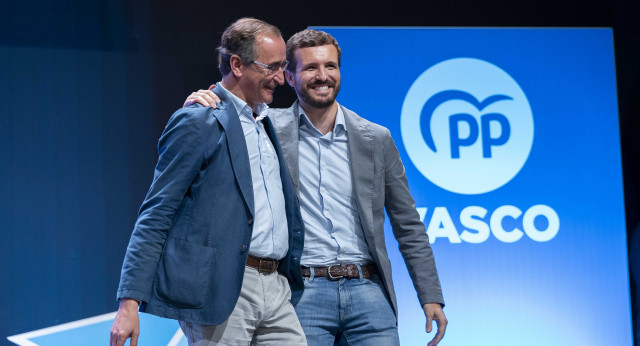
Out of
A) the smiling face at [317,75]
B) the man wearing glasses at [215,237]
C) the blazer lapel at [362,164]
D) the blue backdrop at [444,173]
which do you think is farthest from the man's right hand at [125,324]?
the blue backdrop at [444,173]

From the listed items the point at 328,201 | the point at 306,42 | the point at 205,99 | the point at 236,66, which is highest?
the point at 306,42

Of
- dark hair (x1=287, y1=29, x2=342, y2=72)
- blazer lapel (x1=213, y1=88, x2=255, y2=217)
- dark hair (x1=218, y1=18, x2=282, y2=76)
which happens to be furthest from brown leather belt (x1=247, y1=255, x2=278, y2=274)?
dark hair (x1=287, y1=29, x2=342, y2=72)

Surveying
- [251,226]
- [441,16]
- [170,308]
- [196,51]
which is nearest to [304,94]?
[251,226]

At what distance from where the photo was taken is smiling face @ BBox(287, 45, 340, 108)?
2527 millimetres

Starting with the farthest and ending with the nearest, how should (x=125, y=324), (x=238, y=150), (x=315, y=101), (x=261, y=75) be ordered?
(x=315, y=101) → (x=261, y=75) → (x=238, y=150) → (x=125, y=324)

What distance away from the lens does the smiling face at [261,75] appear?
2.17m

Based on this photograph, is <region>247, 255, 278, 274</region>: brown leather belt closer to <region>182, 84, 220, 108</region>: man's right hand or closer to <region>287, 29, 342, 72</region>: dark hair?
<region>182, 84, 220, 108</region>: man's right hand

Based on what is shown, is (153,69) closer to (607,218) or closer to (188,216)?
(188,216)

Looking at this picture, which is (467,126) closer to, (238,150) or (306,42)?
(306,42)

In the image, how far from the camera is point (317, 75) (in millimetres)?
2537

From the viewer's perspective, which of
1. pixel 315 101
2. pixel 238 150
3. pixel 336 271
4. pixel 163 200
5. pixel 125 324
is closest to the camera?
pixel 125 324

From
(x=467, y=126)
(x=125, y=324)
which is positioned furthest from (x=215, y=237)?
(x=467, y=126)

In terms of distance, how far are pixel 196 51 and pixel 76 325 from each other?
1.49 metres

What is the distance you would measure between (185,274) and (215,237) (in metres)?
0.12
